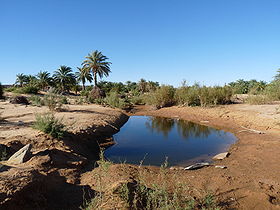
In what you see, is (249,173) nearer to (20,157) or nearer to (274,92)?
(20,157)

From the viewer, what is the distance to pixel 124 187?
8.89ft

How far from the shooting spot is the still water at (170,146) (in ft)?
19.3

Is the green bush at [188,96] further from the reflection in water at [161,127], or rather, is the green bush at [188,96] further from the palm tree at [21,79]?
the palm tree at [21,79]

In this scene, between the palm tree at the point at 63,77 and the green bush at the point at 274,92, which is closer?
the green bush at the point at 274,92

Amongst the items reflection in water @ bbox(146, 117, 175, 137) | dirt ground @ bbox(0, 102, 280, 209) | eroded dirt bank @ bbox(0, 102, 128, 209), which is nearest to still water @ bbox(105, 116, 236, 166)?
reflection in water @ bbox(146, 117, 175, 137)

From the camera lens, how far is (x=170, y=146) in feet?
23.6

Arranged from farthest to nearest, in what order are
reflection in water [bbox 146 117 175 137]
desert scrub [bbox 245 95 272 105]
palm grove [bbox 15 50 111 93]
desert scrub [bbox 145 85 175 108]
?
1. palm grove [bbox 15 50 111 93]
2. desert scrub [bbox 145 85 175 108]
3. desert scrub [bbox 245 95 272 105]
4. reflection in water [bbox 146 117 175 137]

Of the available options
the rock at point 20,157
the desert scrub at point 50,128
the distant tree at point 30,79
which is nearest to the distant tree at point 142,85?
the distant tree at point 30,79

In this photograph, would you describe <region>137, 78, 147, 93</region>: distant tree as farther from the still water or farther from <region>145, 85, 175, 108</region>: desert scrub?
the still water

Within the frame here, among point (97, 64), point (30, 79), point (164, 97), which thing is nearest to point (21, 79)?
point (30, 79)

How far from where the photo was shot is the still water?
Result: 5.87 meters

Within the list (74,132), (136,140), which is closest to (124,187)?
(74,132)

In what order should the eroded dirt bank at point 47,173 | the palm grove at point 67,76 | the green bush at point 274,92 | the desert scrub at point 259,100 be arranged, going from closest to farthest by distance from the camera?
the eroded dirt bank at point 47,173, the desert scrub at point 259,100, the green bush at point 274,92, the palm grove at point 67,76

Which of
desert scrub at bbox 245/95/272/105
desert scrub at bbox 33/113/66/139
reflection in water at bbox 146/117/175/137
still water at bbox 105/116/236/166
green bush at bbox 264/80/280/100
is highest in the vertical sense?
green bush at bbox 264/80/280/100
